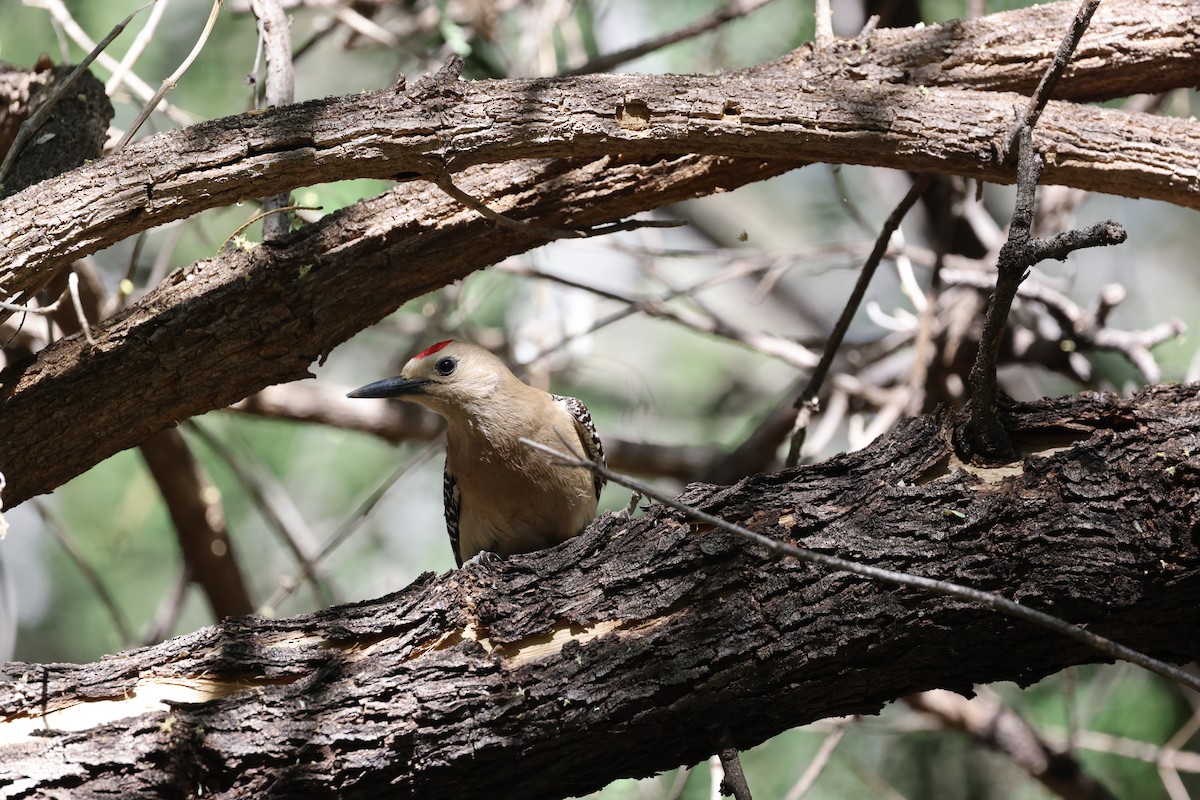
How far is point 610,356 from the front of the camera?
7.64 metres

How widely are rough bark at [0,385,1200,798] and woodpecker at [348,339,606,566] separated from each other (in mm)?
1193

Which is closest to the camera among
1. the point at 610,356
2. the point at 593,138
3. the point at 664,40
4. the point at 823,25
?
the point at 593,138

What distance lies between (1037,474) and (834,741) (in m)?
2.41

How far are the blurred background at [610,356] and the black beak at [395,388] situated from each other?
785 millimetres

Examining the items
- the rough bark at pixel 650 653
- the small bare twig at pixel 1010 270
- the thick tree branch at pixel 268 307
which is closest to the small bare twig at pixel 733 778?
the rough bark at pixel 650 653

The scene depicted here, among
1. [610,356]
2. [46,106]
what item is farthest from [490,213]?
[610,356]

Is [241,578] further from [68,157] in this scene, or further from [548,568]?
[548,568]

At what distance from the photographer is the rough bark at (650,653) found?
2793 mm

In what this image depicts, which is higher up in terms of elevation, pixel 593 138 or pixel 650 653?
pixel 593 138

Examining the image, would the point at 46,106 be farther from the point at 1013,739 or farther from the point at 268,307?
the point at 1013,739

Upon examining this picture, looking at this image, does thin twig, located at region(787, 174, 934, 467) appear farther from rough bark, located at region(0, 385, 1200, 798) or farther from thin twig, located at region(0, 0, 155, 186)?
thin twig, located at region(0, 0, 155, 186)

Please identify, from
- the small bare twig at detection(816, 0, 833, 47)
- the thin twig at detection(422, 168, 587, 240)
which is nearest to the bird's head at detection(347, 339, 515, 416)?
the thin twig at detection(422, 168, 587, 240)

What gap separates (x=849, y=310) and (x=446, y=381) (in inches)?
63.6

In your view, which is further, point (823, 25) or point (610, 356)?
point (610, 356)
